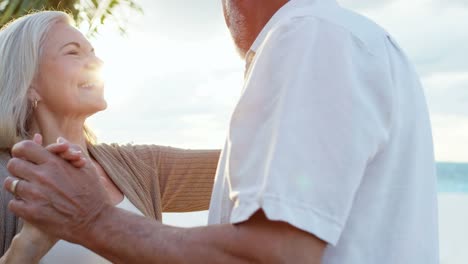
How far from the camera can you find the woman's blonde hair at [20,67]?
2.74 metres

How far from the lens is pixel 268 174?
3.09ft

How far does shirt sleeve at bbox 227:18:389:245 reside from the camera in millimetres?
936

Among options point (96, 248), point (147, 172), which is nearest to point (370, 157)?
point (96, 248)

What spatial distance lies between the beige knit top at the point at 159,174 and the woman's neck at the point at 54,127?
0.12 metres

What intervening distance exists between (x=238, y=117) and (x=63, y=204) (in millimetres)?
361

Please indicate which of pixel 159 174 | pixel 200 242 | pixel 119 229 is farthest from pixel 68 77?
pixel 200 242

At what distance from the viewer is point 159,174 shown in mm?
2955

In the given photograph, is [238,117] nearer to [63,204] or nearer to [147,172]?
[63,204]

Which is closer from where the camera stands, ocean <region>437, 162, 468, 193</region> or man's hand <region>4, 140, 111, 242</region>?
man's hand <region>4, 140, 111, 242</region>

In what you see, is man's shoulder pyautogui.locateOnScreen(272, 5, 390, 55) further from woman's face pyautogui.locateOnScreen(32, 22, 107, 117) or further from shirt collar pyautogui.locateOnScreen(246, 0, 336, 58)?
woman's face pyautogui.locateOnScreen(32, 22, 107, 117)

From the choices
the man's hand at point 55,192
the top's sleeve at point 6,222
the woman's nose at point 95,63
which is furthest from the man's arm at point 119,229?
the woman's nose at point 95,63

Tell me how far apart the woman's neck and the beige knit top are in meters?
0.12

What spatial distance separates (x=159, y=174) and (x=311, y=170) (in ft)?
6.77

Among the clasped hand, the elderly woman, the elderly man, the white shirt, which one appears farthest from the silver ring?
the elderly woman
